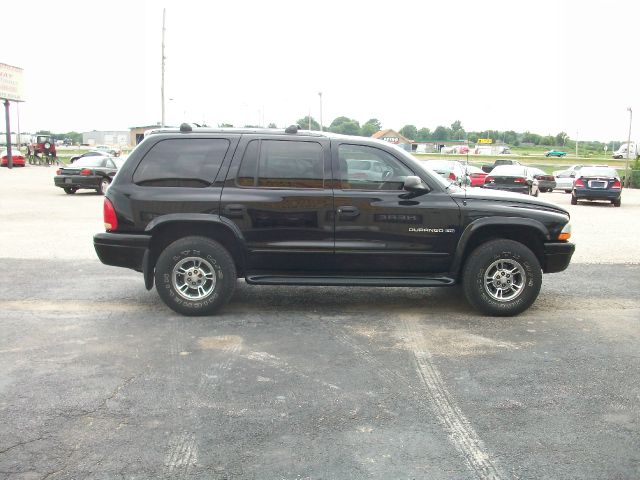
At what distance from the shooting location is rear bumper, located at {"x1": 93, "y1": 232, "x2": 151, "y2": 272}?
6.45m

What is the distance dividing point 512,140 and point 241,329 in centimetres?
14446

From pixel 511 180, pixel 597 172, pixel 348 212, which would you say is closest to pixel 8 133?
pixel 511 180

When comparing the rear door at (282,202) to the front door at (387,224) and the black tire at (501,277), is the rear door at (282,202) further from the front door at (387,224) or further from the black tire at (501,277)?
the black tire at (501,277)

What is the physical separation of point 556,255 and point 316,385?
336 centimetres

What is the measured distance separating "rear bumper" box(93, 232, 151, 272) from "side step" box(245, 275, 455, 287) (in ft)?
3.64

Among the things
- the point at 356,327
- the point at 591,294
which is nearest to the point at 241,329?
the point at 356,327

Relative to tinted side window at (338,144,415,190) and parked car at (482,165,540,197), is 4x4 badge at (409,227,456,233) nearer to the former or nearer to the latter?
tinted side window at (338,144,415,190)

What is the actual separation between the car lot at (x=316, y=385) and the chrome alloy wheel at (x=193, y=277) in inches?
11.1

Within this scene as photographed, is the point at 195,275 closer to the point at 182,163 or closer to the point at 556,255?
the point at 182,163

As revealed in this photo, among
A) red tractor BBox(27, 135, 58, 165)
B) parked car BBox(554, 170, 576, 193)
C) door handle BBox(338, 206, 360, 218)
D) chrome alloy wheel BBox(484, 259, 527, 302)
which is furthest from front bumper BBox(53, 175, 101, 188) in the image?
red tractor BBox(27, 135, 58, 165)

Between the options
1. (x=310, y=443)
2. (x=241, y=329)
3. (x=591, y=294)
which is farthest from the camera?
(x=591, y=294)

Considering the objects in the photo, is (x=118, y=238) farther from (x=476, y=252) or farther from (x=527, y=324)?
(x=527, y=324)

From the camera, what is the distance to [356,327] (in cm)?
618

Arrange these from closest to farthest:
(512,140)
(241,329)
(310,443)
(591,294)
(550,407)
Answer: (310,443) → (550,407) → (241,329) → (591,294) → (512,140)
